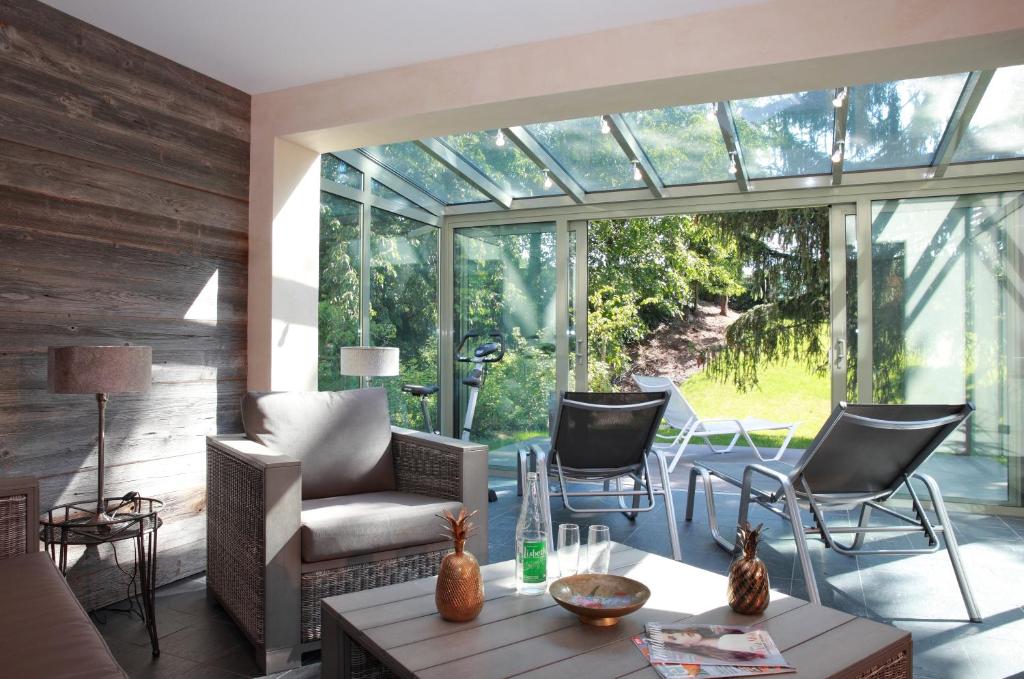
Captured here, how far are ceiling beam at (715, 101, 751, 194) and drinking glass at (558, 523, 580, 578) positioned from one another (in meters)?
2.77

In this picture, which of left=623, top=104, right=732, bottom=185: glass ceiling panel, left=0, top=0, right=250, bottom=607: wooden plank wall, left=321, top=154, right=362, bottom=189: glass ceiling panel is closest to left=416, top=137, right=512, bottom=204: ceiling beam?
left=321, top=154, right=362, bottom=189: glass ceiling panel

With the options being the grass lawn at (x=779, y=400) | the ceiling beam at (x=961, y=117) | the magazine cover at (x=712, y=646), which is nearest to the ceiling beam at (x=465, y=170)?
the ceiling beam at (x=961, y=117)

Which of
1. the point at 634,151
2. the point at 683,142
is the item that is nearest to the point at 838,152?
the point at 683,142

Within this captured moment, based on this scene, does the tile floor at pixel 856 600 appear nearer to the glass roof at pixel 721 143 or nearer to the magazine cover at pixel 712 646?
the magazine cover at pixel 712 646

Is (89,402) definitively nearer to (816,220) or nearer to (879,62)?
(879,62)

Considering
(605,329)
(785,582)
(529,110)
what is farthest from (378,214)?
(605,329)

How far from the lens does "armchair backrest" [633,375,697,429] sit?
6.10m

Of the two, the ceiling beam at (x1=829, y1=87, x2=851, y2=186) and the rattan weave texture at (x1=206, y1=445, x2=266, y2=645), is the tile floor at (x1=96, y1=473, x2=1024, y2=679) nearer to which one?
the rattan weave texture at (x1=206, y1=445, x2=266, y2=645)

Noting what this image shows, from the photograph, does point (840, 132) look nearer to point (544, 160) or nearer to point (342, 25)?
point (544, 160)

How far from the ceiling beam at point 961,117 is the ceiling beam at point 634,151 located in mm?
1763

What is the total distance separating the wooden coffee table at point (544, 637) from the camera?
1.37m

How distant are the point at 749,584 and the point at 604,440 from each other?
1.90 metres

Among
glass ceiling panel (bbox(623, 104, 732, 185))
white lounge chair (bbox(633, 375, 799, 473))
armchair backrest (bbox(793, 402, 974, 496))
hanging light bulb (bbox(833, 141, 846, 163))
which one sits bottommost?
white lounge chair (bbox(633, 375, 799, 473))

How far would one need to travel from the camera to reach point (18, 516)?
2.04m
